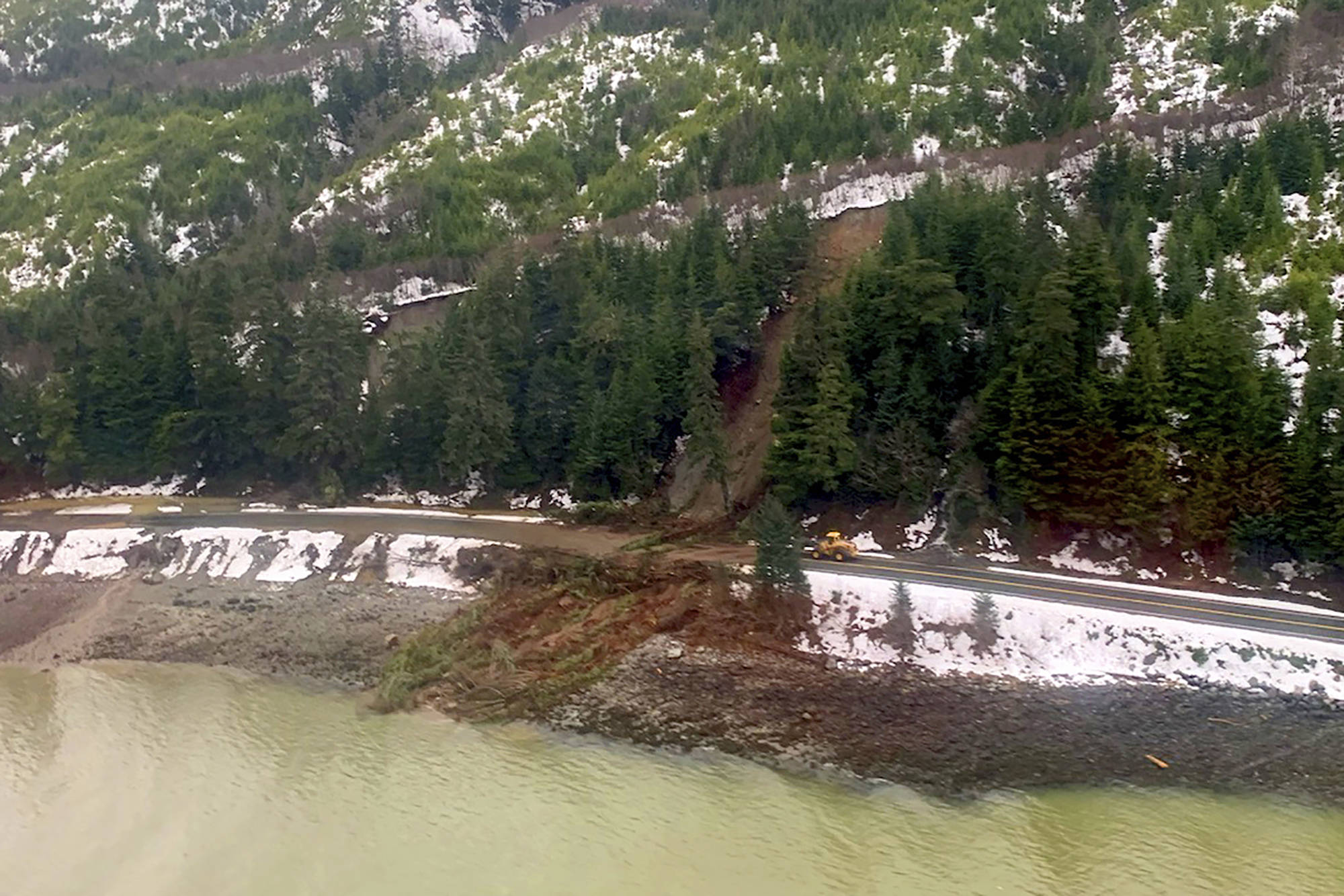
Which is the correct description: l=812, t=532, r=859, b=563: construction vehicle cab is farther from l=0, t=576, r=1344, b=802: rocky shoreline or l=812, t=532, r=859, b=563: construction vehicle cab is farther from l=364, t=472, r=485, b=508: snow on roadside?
l=364, t=472, r=485, b=508: snow on roadside

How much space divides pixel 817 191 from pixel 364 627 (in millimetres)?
35995

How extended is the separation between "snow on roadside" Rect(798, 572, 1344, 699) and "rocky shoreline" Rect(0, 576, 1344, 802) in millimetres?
547

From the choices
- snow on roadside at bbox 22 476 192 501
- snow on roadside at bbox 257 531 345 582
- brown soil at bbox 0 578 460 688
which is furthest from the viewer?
snow on roadside at bbox 22 476 192 501

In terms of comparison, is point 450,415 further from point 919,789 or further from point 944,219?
point 919,789

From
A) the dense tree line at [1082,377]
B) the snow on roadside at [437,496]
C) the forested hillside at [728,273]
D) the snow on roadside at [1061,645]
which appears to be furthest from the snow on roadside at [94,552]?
the snow on roadside at [1061,645]

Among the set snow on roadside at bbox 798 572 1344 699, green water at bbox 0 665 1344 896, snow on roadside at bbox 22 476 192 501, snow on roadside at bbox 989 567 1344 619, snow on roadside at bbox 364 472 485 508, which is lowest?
green water at bbox 0 665 1344 896

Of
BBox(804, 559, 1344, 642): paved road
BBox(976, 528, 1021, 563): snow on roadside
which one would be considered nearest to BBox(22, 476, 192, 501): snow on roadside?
BBox(804, 559, 1344, 642): paved road

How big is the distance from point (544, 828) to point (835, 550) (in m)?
15.7

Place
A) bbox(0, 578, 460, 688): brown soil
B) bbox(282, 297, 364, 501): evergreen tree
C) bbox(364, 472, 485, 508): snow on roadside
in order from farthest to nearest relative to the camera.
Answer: bbox(364, 472, 485, 508): snow on roadside
bbox(282, 297, 364, 501): evergreen tree
bbox(0, 578, 460, 688): brown soil

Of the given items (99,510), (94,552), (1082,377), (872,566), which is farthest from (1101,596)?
Result: (99,510)

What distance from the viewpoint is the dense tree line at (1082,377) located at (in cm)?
3078

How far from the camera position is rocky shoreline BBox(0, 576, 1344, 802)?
2356cm

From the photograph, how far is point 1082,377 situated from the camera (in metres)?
Result: 33.2

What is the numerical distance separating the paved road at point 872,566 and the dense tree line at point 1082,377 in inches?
99.9
